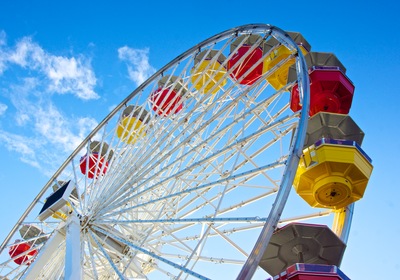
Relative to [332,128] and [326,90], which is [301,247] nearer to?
[332,128]

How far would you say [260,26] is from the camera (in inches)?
389

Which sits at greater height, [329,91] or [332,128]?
[329,91]

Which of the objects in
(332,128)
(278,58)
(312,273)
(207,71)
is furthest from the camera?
(207,71)

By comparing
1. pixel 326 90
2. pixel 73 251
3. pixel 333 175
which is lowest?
pixel 73 251

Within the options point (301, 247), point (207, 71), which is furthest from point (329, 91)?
point (207, 71)

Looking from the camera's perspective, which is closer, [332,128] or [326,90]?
[332,128]

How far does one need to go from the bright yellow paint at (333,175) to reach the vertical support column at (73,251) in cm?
382

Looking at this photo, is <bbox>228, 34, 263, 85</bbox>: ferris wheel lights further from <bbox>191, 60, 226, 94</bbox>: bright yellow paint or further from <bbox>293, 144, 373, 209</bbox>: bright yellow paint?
<bbox>293, 144, 373, 209</bbox>: bright yellow paint

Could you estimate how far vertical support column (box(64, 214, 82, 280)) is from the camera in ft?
23.6

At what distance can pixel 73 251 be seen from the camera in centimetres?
776

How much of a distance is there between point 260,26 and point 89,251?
225 inches

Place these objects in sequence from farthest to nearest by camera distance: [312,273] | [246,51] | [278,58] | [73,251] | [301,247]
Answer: [246,51], [278,58], [73,251], [301,247], [312,273]

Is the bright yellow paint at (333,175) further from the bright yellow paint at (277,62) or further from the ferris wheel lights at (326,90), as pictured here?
the bright yellow paint at (277,62)

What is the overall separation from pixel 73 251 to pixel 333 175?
4474 millimetres
